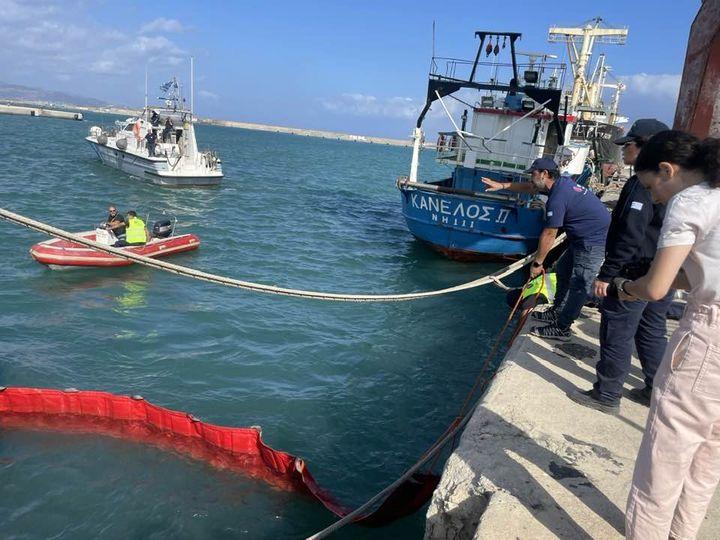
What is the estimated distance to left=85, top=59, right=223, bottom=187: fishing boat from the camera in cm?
2398

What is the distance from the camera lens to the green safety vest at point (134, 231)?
40.0ft

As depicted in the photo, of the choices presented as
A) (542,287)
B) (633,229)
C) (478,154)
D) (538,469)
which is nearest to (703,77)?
(633,229)

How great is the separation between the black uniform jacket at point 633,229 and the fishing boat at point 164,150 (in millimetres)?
22734

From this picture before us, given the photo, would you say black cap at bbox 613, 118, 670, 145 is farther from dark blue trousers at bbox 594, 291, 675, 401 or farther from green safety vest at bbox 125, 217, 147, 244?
green safety vest at bbox 125, 217, 147, 244

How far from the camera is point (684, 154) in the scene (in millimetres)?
2299

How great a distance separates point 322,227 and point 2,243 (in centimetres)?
1022

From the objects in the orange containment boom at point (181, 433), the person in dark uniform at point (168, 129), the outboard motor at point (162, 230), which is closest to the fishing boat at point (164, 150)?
the person in dark uniform at point (168, 129)

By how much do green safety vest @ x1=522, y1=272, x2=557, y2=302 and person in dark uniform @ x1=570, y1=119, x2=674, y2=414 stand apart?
2.04 m

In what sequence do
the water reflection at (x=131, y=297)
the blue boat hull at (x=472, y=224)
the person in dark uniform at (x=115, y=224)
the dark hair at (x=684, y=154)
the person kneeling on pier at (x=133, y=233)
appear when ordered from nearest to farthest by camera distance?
the dark hair at (x=684, y=154) < the water reflection at (x=131, y=297) < the person kneeling on pier at (x=133, y=233) < the person in dark uniform at (x=115, y=224) < the blue boat hull at (x=472, y=224)

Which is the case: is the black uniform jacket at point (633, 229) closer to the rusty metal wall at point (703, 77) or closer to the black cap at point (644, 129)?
the black cap at point (644, 129)

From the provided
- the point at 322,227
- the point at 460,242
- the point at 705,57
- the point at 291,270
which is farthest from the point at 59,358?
the point at 322,227

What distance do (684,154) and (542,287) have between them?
3859 mm

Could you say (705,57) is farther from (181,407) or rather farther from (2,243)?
(2,243)

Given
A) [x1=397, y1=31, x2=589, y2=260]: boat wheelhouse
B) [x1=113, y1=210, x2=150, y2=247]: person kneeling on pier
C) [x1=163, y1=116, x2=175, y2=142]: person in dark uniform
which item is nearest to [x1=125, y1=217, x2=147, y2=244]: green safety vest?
[x1=113, y1=210, x2=150, y2=247]: person kneeling on pier
